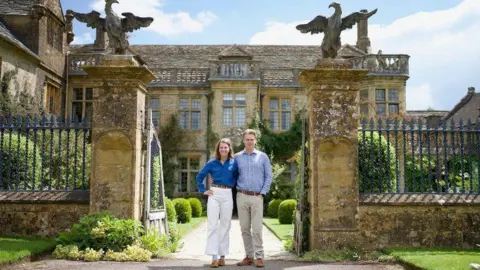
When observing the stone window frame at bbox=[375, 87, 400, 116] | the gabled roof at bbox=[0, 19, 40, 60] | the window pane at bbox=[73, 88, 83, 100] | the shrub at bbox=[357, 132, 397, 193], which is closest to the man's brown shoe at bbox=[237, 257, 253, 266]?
the shrub at bbox=[357, 132, 397, 193]

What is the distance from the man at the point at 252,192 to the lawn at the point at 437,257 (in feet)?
6.67

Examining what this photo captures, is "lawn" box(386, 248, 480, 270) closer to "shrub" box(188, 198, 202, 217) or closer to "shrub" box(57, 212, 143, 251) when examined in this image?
"shrub" box(57, 212, 143, 251)

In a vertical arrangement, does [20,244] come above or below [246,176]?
below

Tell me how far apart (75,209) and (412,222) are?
17.9ft

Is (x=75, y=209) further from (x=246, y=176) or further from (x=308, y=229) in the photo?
(x=308, y=229)

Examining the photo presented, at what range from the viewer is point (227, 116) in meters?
23.6

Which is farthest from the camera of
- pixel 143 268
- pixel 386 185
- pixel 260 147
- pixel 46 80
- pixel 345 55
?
pixel 345 55

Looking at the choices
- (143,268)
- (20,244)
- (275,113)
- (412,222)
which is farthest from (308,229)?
(275,113)

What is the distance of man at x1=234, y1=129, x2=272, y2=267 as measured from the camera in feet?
22.2

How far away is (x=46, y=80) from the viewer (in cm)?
2116

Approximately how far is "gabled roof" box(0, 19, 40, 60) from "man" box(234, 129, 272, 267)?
12802 mm

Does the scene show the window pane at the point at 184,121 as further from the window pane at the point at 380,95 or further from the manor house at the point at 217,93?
the window pane at the point at 380,95

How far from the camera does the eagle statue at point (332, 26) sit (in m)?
8.07

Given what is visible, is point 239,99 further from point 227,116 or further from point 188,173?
point 188,173
